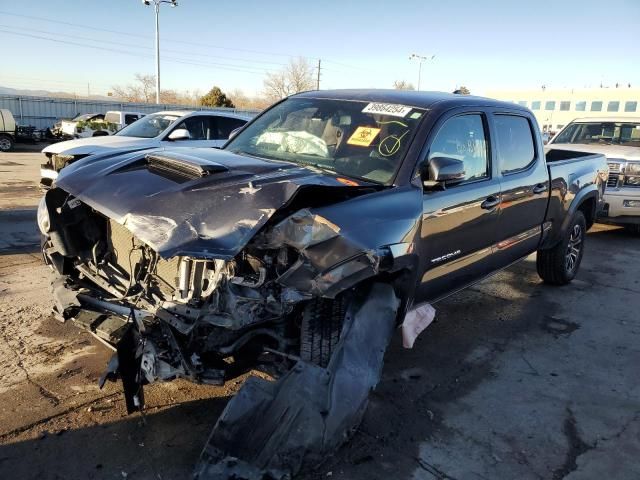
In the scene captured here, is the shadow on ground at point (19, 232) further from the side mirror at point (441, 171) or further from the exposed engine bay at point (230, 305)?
the side mirror at point (441, 171)

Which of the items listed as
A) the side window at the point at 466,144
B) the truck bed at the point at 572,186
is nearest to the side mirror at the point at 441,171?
the side window at the point at 466,144

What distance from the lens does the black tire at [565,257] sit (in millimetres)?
5919

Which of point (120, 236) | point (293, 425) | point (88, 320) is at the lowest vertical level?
point (293, 425)

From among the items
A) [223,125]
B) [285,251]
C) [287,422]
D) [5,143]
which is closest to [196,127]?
[223,125]

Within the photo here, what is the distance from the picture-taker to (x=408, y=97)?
405 centimetres

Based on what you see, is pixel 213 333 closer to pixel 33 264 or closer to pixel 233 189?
pixel 233 189

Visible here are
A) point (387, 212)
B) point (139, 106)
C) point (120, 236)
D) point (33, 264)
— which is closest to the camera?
point (387, 212)

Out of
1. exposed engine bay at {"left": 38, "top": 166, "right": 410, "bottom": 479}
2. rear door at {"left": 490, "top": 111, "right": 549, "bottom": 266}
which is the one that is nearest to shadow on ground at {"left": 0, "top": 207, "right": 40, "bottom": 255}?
exposed engine bay at {"left": 38, "top": 166, "right": 410, "bottom": 479}

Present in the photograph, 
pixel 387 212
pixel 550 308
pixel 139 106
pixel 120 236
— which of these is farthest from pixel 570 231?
pixel 139 106

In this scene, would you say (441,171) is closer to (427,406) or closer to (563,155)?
(427,406)

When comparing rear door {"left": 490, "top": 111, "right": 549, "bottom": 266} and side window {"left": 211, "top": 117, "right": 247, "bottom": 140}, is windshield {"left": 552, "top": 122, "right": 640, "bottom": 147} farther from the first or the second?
side window {"left": 211, "top": 117, "right": 247, "bottom": 140}

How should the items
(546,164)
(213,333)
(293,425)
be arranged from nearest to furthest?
(293,425), (213,333), (546,164)

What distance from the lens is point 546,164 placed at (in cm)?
521

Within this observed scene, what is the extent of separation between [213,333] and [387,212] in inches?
48.5
